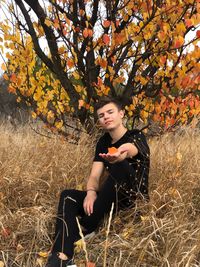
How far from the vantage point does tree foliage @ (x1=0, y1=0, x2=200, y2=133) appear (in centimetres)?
291

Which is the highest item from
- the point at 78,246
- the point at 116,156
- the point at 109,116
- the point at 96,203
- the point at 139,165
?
the point at 109,116

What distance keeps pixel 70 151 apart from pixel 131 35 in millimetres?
1210

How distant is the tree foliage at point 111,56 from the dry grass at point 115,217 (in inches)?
12.9

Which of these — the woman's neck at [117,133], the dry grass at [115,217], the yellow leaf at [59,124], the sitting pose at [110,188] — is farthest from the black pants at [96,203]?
the yellow leaf at [59,124]

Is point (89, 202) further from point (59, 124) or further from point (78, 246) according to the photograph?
point (59, 124)

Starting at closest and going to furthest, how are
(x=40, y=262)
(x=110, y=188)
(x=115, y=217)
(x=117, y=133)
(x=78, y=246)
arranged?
(x=40, y=262) < (x=78, y=246) < (x=110, y=188) < (x=115, y=217) < (x=117, y=133)

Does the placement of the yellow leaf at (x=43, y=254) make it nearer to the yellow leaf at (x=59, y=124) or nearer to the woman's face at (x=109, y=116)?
the woman's face at (x=109, y=116)

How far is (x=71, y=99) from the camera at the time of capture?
3.65 metres

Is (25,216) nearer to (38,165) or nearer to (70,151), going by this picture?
(38,165)

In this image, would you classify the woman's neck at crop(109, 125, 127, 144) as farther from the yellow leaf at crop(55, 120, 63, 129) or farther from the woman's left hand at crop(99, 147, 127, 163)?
the yellow leaf at crop(55, 120, 63, 129)

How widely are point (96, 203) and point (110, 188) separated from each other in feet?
0.49

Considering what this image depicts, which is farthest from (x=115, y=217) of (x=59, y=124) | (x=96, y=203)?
(x=59, y=124)

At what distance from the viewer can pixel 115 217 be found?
268 centimetres

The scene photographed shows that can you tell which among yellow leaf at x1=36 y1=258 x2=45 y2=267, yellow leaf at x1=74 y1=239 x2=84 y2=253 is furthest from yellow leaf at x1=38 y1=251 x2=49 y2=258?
yellow leaf at x1=74 y1=239 x2=84 y2=253
